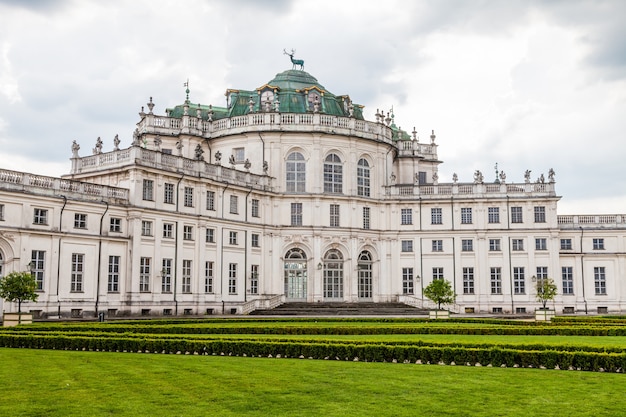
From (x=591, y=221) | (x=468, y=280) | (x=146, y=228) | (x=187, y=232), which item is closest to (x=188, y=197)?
(x=187, y=232)

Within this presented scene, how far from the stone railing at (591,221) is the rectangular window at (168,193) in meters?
36.2

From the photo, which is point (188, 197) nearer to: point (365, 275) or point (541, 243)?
point (365, 275)

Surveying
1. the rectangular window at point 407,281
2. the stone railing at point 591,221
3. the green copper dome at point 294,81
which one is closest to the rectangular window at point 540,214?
the stone railing at point 591,221

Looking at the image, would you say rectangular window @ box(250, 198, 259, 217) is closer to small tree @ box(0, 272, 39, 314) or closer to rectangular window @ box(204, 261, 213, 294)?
rectangular window @ box(204, 261, 213, 294)

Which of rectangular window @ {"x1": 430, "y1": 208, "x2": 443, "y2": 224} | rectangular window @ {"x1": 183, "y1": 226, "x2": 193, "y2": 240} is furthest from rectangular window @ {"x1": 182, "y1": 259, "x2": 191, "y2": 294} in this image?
rectangular window @ {"x1": 430, "y1": 208, "x2": 443, "y2": 224}

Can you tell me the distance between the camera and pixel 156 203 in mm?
49969

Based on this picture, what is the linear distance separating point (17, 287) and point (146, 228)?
1412 cm

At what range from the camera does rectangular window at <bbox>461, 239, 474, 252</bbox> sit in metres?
64.1

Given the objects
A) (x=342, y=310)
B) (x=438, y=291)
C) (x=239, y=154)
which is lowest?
(x=342, y=310)

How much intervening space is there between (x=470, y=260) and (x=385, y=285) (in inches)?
315

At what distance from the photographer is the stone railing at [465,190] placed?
64287 mm

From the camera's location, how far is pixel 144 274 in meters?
48.7

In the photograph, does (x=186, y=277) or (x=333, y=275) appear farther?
(x=333, y=275)

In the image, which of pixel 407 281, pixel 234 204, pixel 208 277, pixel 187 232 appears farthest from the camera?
pixel 407 281
